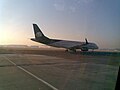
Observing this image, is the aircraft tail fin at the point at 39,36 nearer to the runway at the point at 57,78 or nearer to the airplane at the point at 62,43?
the airplane at the point at 62,43

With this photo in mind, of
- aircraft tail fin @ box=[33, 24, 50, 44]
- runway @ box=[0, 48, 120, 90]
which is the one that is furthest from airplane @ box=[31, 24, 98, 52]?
runway @ box=[0, 48, 120, 90]

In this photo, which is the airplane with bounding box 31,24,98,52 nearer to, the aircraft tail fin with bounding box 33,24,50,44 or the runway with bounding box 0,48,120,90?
the aircraft tail fin with bounding box 33,24,50,44

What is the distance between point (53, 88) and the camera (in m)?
7.66

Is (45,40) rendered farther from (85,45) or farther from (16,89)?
(16,89)

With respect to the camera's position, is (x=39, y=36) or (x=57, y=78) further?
(x=39, y=36)

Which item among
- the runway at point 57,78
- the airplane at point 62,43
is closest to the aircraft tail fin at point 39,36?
the airplane at point 62,43

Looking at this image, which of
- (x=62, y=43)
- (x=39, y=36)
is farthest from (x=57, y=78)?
(x=39, y=36)

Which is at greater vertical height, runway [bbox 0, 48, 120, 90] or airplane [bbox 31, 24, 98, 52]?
airplane [bbox 31, 24, 98, 52]

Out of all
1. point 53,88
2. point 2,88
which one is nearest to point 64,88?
point 53,88

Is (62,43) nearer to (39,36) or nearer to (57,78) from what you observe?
(39,36)

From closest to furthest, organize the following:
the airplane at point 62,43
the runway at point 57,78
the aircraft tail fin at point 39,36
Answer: the runway at point 57,78 < the airplane at point 62,43 < the aircraft tail fin at point 39,36

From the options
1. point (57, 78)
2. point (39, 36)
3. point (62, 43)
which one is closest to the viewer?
point (57, 78)

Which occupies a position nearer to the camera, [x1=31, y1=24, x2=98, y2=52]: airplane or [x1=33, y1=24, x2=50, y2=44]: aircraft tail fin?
[x1=31, y1=24, x2=98, y2=52]: airplane

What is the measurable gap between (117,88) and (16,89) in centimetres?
502
